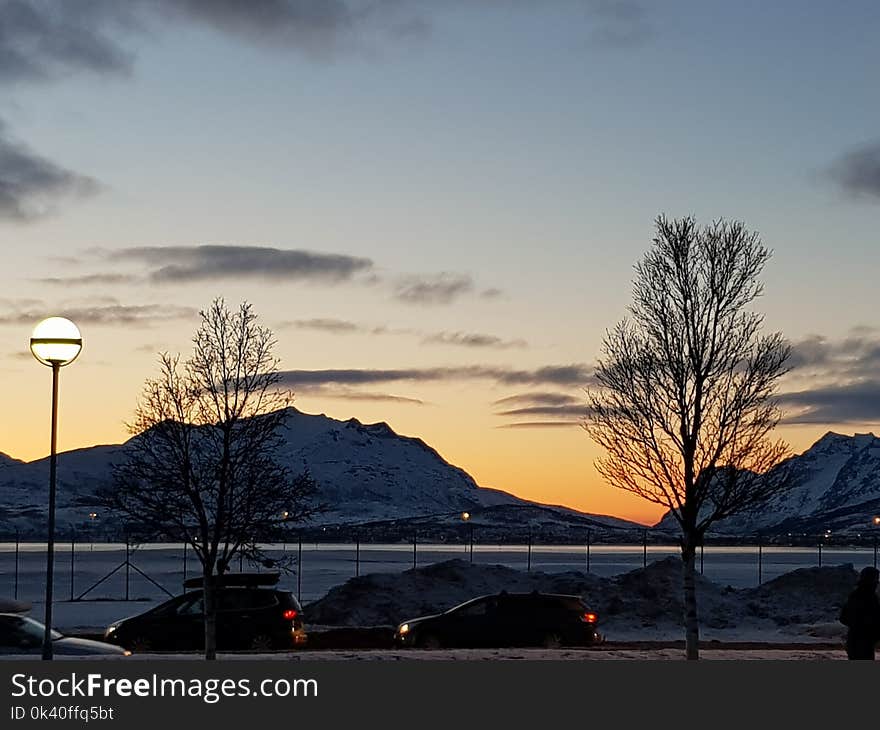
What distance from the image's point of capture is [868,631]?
1806 centimetres

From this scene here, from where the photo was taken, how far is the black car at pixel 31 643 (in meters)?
23.5

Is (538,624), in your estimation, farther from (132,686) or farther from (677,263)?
(132,686)

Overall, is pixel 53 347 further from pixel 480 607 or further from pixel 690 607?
pixel 480 607

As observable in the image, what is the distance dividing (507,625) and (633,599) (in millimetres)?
19128

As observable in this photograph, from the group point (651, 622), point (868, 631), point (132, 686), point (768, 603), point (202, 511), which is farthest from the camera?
point (768, 603)

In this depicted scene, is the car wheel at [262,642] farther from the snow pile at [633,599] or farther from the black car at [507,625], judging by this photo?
the snow pile at [633,599]

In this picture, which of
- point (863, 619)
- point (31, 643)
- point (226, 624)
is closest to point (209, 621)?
point (31, 643)

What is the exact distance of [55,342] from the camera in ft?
67.8

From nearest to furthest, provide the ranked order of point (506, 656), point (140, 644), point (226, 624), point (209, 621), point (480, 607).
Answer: point (209, 621) < point (506, 656) < point (140, 644) < point (226, 624) < point (480, 607)

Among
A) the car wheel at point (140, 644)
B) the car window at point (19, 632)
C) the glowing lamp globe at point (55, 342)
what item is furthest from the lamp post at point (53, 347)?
the car wheel at point (140, 644)

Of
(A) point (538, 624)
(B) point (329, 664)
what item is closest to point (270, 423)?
(A) point (538, 624)

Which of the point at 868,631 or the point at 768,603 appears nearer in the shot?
the point at 868,631

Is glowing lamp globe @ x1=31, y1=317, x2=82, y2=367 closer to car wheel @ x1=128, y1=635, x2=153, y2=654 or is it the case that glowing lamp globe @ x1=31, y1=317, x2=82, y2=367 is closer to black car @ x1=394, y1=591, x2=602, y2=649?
car wheel @ x1=128, y1=635, x2=153, y2=654

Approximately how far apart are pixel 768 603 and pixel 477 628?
74.2ft
